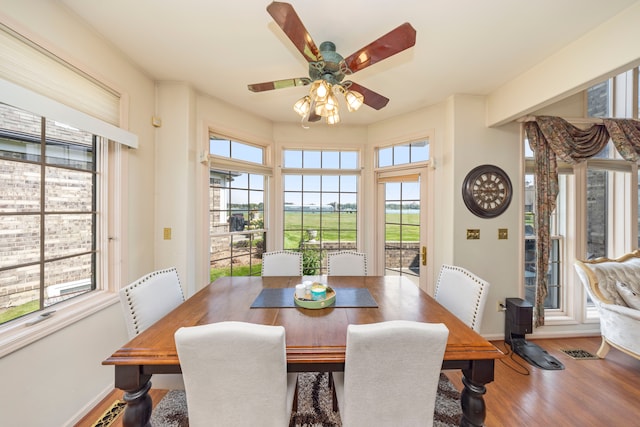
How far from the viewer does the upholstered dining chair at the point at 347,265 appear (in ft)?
8.48

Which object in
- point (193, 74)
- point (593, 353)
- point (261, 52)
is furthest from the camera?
point (593, 353)

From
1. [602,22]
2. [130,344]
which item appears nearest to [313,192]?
[130,344]

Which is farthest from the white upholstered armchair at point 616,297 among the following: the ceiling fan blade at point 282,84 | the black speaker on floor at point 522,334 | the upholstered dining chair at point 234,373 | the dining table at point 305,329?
the ceiling fan blade at point 282,84

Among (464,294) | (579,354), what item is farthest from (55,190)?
(579,354)

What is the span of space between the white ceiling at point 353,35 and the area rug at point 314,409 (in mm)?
2745

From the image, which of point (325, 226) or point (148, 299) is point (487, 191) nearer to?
A: point (325, 226)

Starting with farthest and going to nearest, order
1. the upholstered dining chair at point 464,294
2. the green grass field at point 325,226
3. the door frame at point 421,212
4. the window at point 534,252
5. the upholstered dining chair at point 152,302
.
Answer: the green grass field at point 325,226 < the door frame at point 421,212 < the window at point 534,252 < the upholstered dining chair at point 464,294 < the upholstered dining chair at point 152,302

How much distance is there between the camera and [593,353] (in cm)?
252

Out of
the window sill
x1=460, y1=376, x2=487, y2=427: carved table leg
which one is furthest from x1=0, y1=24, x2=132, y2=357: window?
x1=460, y1=376, x2=487, y2=427: carved table leg

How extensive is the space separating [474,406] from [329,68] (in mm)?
2071

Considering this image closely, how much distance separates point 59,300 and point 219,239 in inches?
53.6

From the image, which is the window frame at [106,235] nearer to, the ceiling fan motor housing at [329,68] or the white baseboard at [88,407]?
the white baseboard at [88,407]

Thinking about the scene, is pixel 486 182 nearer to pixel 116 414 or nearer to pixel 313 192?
pixel 313 192

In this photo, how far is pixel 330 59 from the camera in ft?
5.17
